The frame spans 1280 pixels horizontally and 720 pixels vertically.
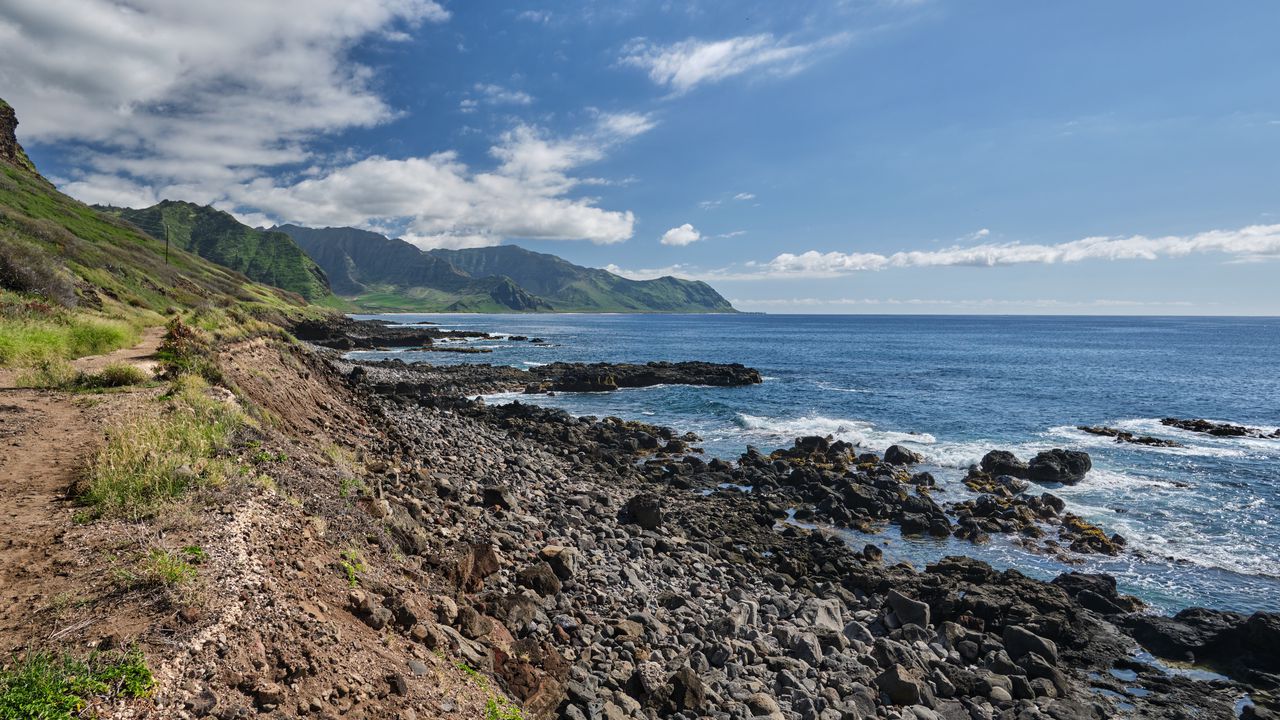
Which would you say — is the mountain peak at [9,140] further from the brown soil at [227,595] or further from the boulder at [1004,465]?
the boulder at [1004,465]

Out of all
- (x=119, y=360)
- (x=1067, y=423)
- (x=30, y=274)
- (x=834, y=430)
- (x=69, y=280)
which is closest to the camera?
(x=119, y=360)

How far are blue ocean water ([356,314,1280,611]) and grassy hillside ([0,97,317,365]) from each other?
25.8m

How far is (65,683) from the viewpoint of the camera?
4.74 meters

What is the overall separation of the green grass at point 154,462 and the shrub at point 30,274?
63.0 ft

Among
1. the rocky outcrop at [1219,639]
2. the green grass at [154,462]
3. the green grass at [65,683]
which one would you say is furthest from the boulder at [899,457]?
the green grass at [65,683]

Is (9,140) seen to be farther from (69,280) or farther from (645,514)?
(645,514)

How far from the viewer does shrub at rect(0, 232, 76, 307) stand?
24234 mm

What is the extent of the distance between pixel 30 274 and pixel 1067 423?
203 ft

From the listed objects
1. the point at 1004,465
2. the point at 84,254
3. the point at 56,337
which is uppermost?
the point at 84,254

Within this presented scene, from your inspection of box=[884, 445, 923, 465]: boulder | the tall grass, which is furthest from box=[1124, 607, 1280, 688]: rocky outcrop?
the tall grass

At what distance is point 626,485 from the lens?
26.1 metres

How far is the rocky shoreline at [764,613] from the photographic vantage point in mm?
10000

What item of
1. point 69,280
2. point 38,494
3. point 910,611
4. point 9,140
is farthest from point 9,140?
point 910,611

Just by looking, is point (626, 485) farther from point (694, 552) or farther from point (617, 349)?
point (617, 349)
